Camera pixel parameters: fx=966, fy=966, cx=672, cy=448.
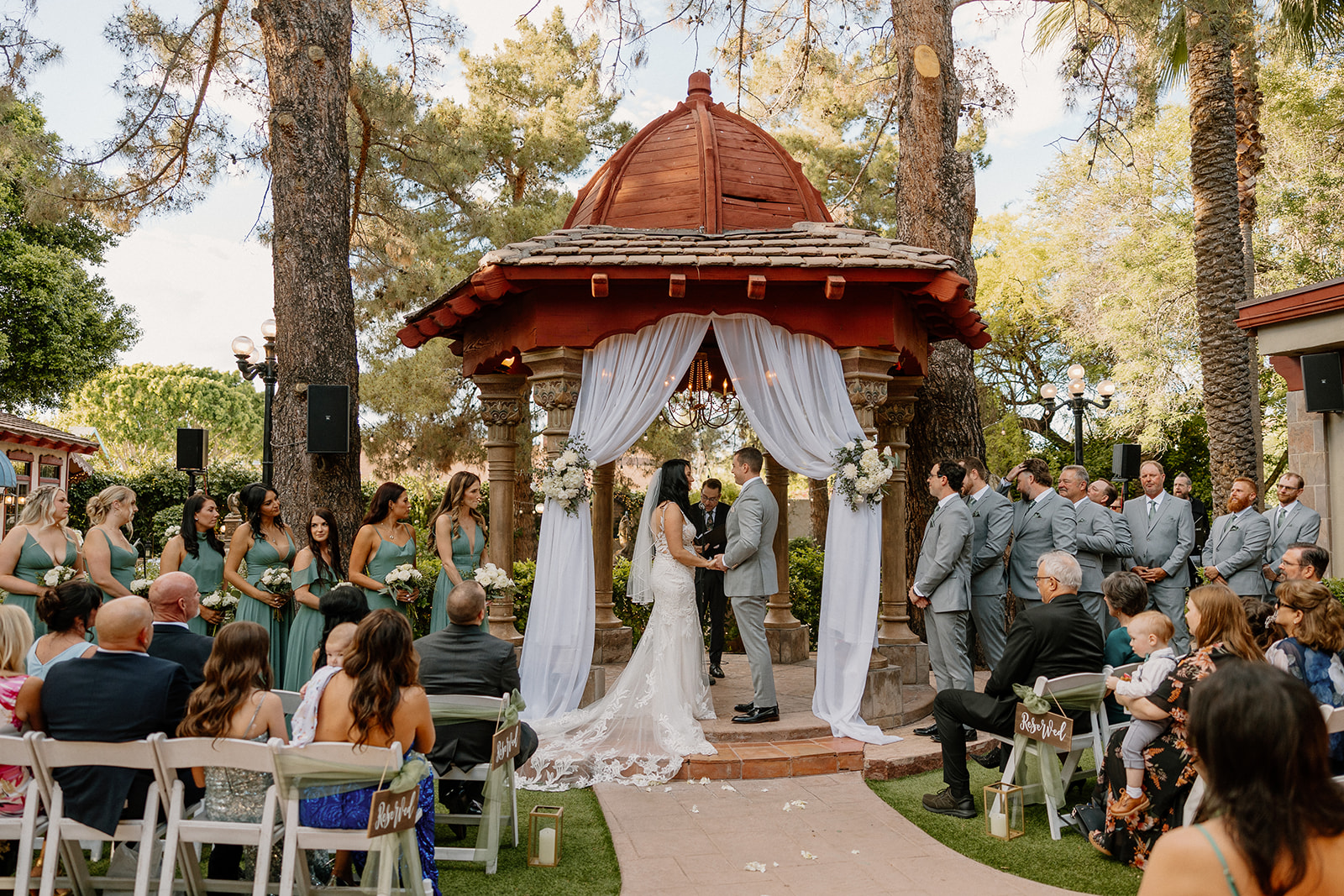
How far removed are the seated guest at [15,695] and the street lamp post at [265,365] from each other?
612 centimetres

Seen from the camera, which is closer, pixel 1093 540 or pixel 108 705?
pixel 108 705

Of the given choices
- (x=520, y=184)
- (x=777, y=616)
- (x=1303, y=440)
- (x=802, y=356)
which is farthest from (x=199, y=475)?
(x=1303, y=440)

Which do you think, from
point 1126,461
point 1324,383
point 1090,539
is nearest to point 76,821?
point 1090,539

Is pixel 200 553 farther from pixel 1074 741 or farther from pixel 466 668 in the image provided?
pixel 1074 741

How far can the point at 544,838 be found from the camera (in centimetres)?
452

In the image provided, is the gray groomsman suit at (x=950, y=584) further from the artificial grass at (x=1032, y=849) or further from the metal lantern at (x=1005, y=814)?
the metal lantern at (x=1005, y=814)

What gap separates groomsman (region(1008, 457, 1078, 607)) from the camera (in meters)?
7.22

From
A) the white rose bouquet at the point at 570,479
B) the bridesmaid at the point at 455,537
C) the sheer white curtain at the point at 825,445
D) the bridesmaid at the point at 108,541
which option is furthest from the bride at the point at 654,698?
the bridesmaid at the point at 108,541

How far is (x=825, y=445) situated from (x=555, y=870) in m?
3.60

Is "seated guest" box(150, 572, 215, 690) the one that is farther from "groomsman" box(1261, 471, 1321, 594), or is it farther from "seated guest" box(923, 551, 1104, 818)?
"groomsman" box(1261, 471, 1321, 594)

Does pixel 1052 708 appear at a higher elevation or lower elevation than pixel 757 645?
lower

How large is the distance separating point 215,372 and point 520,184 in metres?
41.9

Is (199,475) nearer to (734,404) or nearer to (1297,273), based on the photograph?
(734,404)

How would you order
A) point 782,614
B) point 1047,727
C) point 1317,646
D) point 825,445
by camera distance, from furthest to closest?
point 782,614, point 825,445, point 1047,727, point 1317,646
